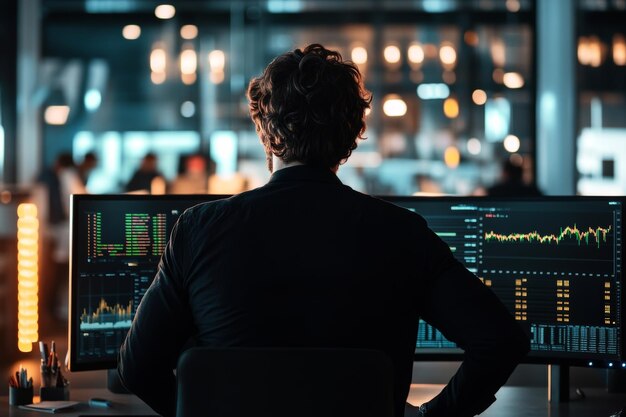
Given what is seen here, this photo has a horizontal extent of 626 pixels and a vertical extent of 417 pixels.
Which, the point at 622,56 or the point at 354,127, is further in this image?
the point at 622,56

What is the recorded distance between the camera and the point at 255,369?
1.50 m

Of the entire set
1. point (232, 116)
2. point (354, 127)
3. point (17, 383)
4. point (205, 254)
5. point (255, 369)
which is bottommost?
point (17, 383)

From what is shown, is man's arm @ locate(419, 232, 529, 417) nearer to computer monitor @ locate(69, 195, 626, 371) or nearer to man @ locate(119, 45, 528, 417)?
man @ locate(119, 45, 528, 417)

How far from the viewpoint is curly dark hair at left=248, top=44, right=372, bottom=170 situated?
1.66m

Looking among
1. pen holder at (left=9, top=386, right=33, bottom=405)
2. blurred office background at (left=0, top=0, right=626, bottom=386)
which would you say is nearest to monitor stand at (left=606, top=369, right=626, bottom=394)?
pen holder at (left=9, top=386, right=33, bottom=405)

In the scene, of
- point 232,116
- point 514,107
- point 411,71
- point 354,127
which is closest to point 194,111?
point 232,116

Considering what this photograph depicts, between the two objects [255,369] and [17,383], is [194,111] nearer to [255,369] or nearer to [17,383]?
[17,383]

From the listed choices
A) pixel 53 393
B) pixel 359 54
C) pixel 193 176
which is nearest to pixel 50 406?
pixel 53 393

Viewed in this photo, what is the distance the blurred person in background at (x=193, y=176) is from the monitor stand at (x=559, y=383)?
7.74m

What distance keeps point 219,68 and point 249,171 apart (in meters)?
1.13

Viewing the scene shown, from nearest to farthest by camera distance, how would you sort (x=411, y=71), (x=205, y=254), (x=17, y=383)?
1. (x=205, y=254)
2. (x=17, y=383)
3. (x=411, y=71)

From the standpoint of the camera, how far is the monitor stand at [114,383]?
2551 mm

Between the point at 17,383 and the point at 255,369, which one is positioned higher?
the point at 255,369

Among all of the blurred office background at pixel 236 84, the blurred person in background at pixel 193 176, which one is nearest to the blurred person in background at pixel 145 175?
the blurred office background at pixel 236 84
